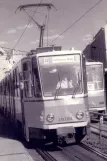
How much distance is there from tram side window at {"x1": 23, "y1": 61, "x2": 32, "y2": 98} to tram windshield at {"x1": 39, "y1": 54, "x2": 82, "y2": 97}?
2.31 ft

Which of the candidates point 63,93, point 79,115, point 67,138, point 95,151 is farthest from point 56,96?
point 95,151

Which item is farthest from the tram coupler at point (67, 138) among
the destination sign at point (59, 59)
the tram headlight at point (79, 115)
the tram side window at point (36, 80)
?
the destination sign at point (59, 59)

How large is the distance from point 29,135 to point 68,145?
4.86 feet

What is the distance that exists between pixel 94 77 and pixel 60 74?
10136 millimetres

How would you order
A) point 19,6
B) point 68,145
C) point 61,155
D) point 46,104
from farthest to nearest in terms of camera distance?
point 19,6 → point 68,145 → point 46,104 → point 61,155

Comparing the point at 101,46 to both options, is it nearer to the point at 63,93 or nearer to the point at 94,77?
the point at 94,77

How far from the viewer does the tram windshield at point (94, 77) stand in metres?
21.1

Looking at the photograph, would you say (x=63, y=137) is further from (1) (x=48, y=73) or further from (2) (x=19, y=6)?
(2) (x=19, y=6)

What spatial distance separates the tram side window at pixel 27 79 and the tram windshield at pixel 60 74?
70 cm

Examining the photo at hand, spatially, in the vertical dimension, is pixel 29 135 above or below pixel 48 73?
below

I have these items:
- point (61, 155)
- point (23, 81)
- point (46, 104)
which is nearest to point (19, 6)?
point (23, 81)

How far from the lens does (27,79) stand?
1194cm

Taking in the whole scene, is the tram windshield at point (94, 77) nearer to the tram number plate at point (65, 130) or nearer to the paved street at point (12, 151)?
the paved street at point (12, 151)

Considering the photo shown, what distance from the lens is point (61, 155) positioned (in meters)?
10.2
